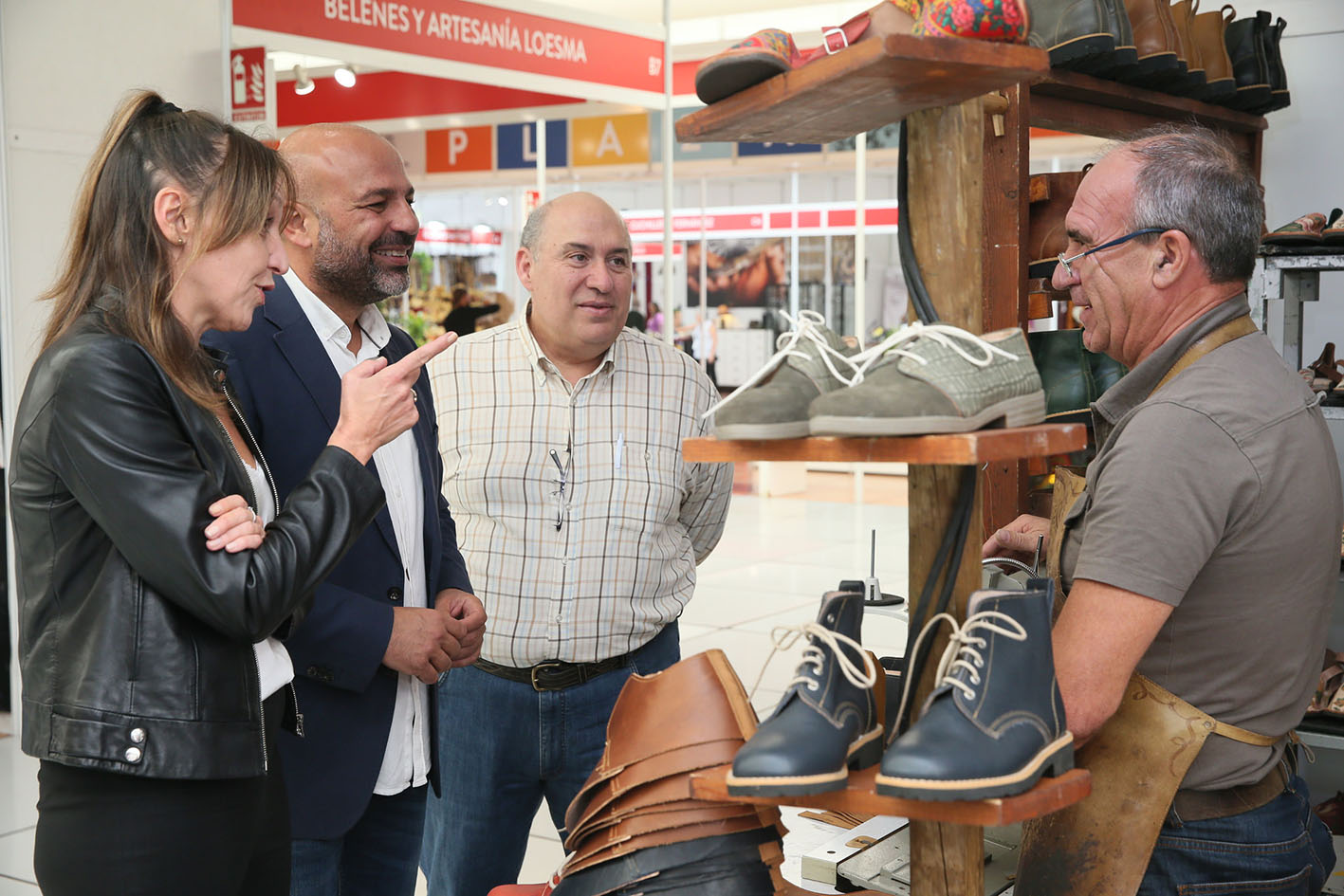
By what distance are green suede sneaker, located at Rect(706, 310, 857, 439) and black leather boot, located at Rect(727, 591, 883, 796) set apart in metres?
0.21

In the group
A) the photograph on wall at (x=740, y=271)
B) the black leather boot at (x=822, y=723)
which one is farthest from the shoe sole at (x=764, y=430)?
the photograph on wall at (x=740, y=271)

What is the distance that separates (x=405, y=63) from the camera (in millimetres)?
5648

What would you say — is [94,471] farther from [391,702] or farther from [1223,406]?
[1223,406]

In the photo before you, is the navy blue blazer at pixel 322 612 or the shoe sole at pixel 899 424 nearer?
the shoe sole at pixel 899 424

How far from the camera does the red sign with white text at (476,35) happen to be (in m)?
5.20

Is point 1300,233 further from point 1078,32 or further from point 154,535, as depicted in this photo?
point 154,535

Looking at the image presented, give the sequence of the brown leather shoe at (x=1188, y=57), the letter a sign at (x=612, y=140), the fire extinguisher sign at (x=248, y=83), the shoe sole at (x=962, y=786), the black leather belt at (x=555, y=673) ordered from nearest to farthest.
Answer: the shoe sole at (x=962, y=786), the black leather belt at (x=555, y=673), the brown leather shoe at (x=1188, y=57), the fire extinguisher sign at (x=248, y=83), the letter a sign at (x=612, y=140)

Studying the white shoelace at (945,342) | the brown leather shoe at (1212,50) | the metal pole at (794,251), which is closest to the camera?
the white shoelace at (945,342)

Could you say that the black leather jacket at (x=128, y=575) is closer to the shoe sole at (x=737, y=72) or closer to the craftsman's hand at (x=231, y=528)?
the craftsman's hand at (x=231, y=528)

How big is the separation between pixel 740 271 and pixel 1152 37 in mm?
14978

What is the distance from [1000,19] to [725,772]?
0.83 meters

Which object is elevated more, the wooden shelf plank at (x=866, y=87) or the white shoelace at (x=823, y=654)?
the wooden shelf plank at (x=866, y=87)

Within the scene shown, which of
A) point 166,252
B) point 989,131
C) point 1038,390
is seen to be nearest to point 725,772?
point 1038,390

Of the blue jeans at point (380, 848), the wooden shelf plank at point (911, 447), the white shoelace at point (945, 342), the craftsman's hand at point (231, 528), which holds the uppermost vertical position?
the white shoelace at point (945, 342)
